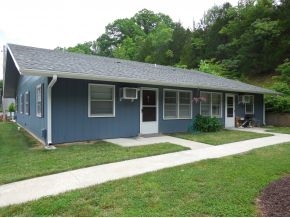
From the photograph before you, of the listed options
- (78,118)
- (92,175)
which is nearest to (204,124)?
(78,118)

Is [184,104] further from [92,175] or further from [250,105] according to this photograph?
[92,175]

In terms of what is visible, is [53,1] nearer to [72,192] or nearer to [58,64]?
[58,64]

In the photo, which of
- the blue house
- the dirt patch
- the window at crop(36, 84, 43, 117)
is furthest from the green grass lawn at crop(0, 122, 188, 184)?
the dirt patch

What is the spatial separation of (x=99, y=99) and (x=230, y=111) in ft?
27.6

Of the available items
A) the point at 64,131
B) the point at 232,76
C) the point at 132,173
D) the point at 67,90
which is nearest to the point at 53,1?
the point at 67,90

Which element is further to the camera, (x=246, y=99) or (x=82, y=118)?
(x=246, y=99)

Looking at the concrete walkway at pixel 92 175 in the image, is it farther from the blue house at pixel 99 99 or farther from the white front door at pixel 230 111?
the white front door at pixel 230 111

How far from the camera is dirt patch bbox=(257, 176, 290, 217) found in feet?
12.5

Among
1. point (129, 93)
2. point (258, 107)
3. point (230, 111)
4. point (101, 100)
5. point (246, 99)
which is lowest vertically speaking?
point (230, 111)

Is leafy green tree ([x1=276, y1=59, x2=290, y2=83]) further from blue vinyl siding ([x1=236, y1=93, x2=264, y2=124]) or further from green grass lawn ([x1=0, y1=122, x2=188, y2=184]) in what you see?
green grass lawn ([x1=0, y1=122, x2=188, y2=184])

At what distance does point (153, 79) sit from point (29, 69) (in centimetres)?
491

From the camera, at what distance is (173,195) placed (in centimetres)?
443

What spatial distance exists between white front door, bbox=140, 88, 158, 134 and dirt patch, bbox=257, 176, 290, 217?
7.12 m

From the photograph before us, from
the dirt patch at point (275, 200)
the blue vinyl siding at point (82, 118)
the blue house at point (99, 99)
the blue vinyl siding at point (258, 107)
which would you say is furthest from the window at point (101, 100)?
the blue vinyl siding at point (258, 107)
